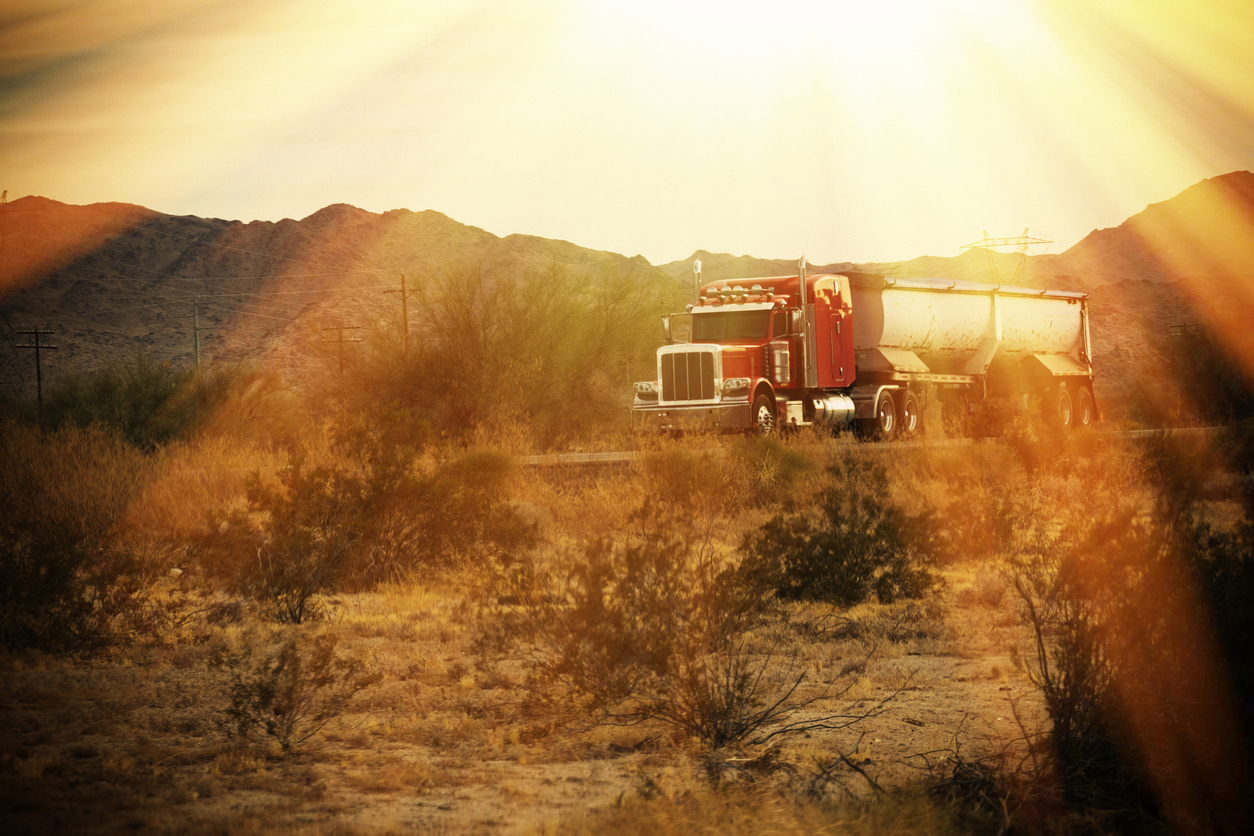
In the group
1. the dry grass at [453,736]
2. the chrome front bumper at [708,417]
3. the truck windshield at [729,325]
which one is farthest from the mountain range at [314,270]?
the dry grass at [453,736]

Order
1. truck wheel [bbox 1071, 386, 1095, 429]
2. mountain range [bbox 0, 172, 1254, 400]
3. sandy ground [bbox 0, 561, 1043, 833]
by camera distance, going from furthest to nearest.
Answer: mountain range [bbox 0, 172, 1254, 400] < truck wheel [bbox 1071, 386, 1095, 429] < sandy ground [bbox 0, 561, 1043, 833]

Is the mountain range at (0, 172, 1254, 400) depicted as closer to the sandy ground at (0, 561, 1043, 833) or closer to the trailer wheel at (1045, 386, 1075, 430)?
the trailer wheel at (1045, 386, 1075, 430)

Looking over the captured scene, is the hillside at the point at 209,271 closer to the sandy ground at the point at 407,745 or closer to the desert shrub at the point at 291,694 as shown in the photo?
the sandy ground at the point at 407,745

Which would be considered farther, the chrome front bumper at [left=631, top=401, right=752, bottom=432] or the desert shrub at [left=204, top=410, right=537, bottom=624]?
the chrome front bumper at [left=631, top=401, right=752, bottom=432]

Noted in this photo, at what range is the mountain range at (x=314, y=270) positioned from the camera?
79.8 metres

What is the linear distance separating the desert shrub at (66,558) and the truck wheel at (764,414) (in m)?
12.2

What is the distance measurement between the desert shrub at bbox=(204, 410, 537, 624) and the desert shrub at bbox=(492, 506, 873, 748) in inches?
153

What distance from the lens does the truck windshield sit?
77.0 feet

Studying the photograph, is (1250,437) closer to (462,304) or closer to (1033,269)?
(462,304)

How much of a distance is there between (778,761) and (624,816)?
4.75 ft

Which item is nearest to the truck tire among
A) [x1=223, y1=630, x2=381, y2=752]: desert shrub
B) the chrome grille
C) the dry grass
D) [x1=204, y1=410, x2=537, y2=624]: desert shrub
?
the chrome grille

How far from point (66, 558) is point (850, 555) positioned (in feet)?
23.7

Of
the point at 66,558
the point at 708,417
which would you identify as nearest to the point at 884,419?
the point at 708,417

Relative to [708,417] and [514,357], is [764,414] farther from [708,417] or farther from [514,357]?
[514,357]
